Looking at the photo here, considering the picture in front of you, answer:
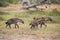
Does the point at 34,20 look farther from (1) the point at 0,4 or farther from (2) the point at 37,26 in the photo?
(1) the point at 0,4

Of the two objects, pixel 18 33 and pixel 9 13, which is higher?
pixel 9 13

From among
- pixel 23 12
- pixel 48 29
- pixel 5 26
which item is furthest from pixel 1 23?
pixel 48 29

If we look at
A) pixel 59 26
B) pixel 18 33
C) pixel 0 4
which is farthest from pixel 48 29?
pixel 0 4

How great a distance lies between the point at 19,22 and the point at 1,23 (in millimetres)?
251

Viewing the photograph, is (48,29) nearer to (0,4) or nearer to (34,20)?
(34,20)

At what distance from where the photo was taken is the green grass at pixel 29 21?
4.23m

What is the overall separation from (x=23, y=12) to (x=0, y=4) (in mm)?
345

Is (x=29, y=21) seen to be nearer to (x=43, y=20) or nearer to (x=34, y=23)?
(x=34, y=23)

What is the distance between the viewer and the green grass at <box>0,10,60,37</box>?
423cm

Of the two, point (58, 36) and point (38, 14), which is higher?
point (38, 14)

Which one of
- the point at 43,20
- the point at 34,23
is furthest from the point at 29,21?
the point at 43,20

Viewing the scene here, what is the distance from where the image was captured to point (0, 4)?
4.36 meters

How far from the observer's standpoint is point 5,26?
427 cm

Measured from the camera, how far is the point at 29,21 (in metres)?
4.30
